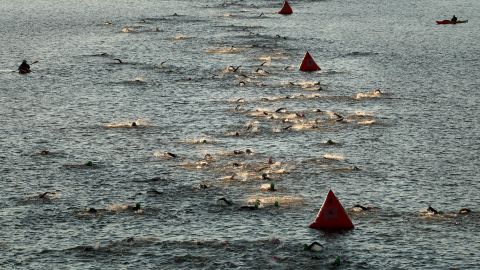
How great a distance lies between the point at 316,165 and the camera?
20.8 meters

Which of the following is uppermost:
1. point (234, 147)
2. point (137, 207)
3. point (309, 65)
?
point (137, 207)

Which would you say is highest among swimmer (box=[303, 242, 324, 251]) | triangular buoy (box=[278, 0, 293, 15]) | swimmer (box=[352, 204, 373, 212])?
swimmer (box=[303, 242, 324, 251])

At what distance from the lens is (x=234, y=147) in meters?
22.3

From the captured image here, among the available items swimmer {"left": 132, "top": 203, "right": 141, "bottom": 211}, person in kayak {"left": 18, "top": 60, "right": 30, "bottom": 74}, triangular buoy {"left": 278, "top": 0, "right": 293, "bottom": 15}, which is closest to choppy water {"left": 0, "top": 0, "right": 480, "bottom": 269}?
swimmer {"left": 132, "top": 203, "right": 141, "bottom": 211}

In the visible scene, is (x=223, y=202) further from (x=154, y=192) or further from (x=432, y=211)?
(x=432, y=211)

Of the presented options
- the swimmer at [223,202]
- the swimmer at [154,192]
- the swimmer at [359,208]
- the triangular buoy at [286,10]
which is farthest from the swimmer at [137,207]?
the triangular buoy at [286,10]

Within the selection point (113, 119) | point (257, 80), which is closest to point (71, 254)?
point (113, 119)

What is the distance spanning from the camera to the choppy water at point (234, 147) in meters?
15.6

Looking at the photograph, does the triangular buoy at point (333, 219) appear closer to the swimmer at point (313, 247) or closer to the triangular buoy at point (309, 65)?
the swimmer at point (313, 247)

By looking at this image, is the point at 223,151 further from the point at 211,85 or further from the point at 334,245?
the point at 211,85

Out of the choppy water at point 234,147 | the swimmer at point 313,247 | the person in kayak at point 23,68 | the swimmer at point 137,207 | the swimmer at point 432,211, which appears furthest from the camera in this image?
the person in kayak at point 23,68

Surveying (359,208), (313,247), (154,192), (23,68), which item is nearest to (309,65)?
(23,68)

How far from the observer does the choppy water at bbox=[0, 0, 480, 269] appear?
1560 cm

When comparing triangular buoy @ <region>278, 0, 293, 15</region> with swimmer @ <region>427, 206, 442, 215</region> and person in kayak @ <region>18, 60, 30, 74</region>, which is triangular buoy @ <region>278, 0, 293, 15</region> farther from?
swimmer @ <region>427, 206, 442, 215</region>
